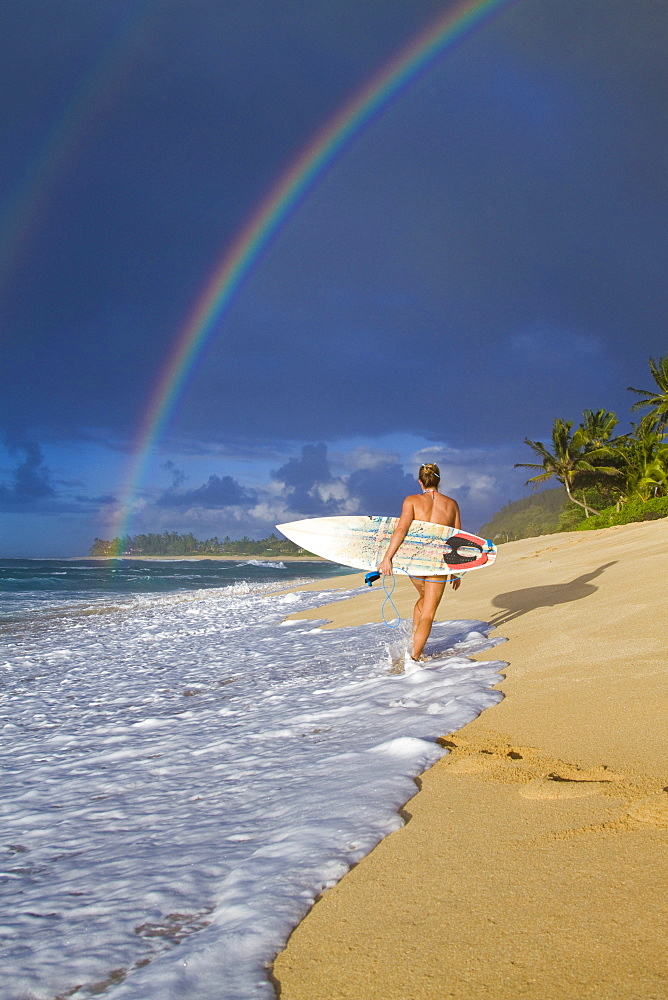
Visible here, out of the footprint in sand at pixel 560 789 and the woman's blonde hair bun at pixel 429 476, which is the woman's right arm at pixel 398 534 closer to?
the woman's blonde hair bun at pixel 429 476

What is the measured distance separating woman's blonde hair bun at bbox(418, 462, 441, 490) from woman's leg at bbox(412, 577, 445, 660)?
0.97m

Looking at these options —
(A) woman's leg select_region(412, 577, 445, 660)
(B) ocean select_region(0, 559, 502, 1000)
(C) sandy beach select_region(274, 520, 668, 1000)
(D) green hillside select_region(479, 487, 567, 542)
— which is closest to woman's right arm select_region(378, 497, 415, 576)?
(A) woman's leg select_region(412, 577, 445, 660)

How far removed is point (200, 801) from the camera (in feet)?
10.7

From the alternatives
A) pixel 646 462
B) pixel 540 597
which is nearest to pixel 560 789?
Answer: pixel 540 597

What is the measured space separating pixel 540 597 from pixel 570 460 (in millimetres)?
37043

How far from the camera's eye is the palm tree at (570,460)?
41719 mm

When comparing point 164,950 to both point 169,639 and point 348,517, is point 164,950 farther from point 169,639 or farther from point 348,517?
point 169,639

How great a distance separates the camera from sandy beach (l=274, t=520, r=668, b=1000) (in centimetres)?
158

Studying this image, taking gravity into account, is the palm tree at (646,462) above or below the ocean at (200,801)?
above

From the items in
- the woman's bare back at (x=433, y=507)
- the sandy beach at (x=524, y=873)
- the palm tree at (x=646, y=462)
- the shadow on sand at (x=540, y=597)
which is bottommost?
the sandy beach at (x=524, y=873)

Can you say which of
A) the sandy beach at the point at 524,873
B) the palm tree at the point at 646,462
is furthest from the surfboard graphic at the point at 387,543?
the palm tree at the point at 646,462

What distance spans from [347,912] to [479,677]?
314 centimetres

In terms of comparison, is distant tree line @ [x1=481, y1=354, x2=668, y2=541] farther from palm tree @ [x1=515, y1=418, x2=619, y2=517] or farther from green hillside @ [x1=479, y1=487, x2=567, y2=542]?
green hillside @ [x1=479, y1=487, x2=567, y2=542]

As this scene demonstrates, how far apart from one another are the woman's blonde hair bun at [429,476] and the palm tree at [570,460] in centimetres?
3796
